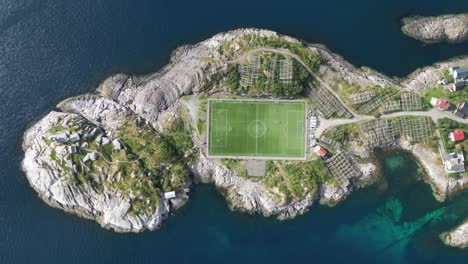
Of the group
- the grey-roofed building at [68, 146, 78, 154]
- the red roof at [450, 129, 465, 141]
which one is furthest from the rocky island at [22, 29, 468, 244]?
the grey-roofed building at [68, 146, 78, 154]

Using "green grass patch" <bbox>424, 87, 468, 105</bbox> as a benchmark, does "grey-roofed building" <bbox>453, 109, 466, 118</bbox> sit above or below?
below

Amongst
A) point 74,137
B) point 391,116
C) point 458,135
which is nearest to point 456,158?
point 458,135

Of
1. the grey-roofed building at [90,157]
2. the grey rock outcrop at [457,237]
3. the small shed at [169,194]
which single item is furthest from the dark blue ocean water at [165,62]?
the grey-roofed building at [90,157]

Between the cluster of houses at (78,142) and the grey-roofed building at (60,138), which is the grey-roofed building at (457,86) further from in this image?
the grey-roofed building at (60,138)

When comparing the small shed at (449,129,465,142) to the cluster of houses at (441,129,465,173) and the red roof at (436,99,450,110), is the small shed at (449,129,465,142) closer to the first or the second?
the cluster of houses at (441,129,465,173)

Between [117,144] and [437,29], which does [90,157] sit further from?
[437,29]

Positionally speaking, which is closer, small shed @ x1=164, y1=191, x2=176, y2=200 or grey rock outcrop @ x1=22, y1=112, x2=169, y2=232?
grey rock outcrop @ x1=22, y1=112, x2=169, y2=232
